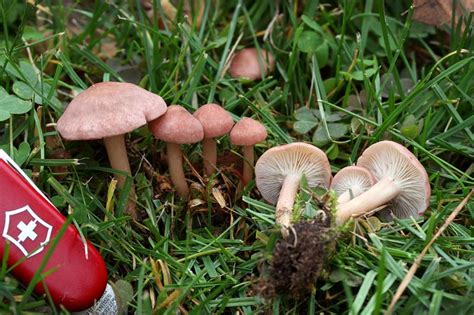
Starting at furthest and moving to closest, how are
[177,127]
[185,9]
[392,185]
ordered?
[185,9] < [392,185] < [177,127]

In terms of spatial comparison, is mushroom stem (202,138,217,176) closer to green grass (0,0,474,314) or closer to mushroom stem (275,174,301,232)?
green grass (0,0,474,314)

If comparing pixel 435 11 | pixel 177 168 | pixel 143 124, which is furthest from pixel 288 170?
pixel 435 11

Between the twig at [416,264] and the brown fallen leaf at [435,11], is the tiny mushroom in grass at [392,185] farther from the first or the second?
the brown fallen leaf at [435,11]

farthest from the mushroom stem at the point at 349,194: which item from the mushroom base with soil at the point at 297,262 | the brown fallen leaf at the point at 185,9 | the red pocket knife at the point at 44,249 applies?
the brown fallen leaf at the point at 185,9

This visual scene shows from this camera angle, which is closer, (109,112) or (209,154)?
(109,112)

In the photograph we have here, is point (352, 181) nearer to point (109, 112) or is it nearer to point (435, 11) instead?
point (109, 112)

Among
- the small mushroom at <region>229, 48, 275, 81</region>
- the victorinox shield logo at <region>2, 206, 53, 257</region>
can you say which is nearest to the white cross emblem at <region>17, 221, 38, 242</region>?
the victorinox shield logo at <region>2, 206, 53, 257</region>

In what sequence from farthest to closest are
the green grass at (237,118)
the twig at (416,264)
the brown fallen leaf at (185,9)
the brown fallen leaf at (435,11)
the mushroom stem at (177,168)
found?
the brown fallen leaf at (185,9), the brown fallen leaf at (435,11), the mushroom stem at (177,168), the green grass at (237,118), the twig at (416,264)
